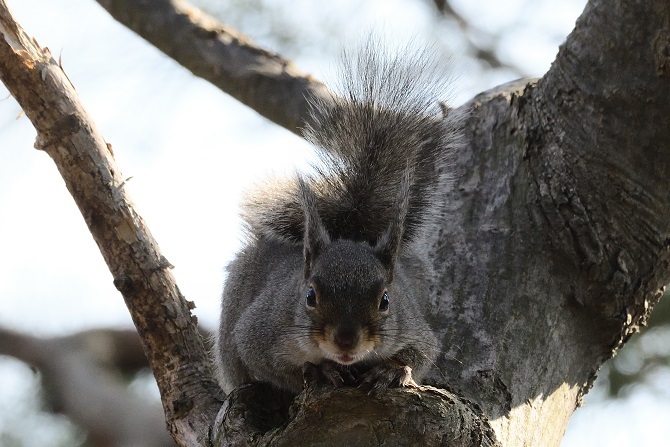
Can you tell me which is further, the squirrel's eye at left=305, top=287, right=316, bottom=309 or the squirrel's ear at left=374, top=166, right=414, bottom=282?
the squirrel's ear at left=374, top=166, right=414, bottom=282

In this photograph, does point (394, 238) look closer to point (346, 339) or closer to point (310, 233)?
point (310, 233)

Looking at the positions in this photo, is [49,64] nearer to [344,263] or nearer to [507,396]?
[344,263]

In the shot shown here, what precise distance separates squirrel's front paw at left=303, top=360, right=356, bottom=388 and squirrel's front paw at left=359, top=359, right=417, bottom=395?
0.18 feet

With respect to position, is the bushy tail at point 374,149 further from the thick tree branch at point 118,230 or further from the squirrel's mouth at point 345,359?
the squirrel's mouth at point 345,359

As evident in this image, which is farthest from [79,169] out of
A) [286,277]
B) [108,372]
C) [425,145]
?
[108,372]

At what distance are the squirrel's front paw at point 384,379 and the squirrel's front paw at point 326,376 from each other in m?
0.06

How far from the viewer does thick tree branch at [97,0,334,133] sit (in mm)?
3604

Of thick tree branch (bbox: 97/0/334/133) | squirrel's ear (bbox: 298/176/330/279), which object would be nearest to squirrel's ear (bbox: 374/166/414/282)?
squirrel's ear (bbox: 298/176/330/279)

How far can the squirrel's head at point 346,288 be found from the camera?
2123 mm

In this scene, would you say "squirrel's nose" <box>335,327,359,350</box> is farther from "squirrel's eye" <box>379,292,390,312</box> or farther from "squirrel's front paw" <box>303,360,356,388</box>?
"squirrel's eye" <box>379,292,390,312</box>

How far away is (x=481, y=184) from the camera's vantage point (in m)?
2.82

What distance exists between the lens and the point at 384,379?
1929 mm

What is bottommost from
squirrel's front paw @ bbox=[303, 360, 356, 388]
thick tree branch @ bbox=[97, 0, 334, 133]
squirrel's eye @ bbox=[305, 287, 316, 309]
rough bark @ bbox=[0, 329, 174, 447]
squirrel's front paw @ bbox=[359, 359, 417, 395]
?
squirrel's front paw @ bbox=[359, 359, 417, 395]

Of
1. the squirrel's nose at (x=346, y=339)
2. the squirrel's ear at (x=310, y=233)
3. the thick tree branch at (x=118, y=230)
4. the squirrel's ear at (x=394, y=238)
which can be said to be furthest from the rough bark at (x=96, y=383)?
the squirrel's nose at (x=346, y=339)
